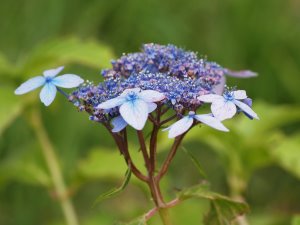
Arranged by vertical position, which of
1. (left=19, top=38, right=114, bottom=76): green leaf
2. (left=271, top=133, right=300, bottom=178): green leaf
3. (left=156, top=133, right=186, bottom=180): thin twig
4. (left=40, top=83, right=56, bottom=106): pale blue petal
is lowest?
(left=156, top=133, right=186, bottom=180): thin twig

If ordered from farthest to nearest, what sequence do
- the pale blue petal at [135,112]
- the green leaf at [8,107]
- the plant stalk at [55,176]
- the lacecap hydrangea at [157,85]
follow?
1. the plant stalk at [55,176]
2. the green leaf at [8,107]
3. the lacecap hydrangea at [157,85]
4. the pale blue petal at [135,112]

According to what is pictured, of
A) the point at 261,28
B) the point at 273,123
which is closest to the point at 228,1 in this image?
the point at 261,28

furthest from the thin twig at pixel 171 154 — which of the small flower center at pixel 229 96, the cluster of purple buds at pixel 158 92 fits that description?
the small flower center at pixel 229 96

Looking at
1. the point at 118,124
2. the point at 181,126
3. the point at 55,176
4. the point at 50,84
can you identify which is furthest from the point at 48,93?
the point at 55,176

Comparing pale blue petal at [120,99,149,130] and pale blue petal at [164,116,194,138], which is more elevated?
pale blue petal at [120,99,149,130]

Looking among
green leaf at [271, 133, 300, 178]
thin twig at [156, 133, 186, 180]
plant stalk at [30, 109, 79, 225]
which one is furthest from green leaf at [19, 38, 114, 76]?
thin twig at [156, 133, 186, 180]

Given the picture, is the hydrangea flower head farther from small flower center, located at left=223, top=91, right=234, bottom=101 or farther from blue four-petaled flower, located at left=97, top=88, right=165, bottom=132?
blue four-petaled flower, located at left=97, top=88, right=165, bottom=132

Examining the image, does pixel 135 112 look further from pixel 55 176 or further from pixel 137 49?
pixel 137 49

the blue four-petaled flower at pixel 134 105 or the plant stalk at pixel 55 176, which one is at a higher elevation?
the plant stalk at pixel 55 176

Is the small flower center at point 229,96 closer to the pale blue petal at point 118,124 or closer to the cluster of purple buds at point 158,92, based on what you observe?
the cluster of purple buds at point 158,92
